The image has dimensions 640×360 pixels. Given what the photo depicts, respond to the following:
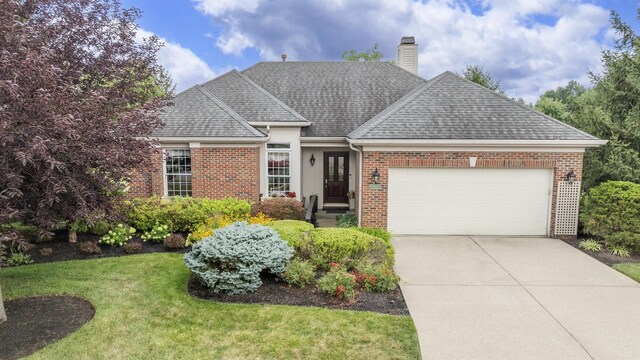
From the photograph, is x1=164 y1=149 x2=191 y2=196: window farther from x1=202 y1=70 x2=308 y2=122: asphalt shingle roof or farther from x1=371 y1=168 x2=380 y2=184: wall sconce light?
x1=371 y1=168 x2=380 y2=184: wall sconce light

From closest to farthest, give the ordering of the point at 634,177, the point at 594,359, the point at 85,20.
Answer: the point at 594,359, the point at 85,20, the point at 634,177

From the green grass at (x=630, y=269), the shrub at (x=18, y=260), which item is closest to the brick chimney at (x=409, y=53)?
the green grass at (x=630, y=269)

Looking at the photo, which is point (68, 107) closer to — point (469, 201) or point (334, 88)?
point (469, 201)

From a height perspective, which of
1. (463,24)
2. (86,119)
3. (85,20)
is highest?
(463,24)

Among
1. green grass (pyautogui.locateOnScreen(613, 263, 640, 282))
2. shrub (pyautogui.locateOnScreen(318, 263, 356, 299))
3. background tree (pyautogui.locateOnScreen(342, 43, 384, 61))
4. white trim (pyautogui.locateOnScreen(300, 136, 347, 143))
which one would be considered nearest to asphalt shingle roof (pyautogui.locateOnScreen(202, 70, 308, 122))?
white trim (pyautogui.locateOnScreen(300, 136, 347, 143))

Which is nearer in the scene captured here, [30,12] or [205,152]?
[30,12]

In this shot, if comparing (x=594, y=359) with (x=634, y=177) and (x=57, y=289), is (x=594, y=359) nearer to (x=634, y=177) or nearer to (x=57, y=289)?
(x=57, y=289)

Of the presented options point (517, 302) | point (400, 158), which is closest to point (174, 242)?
point (400, 158)

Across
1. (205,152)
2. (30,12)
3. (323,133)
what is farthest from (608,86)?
(30,12)

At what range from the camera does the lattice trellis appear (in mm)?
11789

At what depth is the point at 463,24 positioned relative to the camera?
16.2m

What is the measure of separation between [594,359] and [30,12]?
984 centimetres

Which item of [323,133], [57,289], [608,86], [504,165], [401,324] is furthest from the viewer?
[323,133]

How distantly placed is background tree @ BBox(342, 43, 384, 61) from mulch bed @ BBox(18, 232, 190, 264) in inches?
1104
